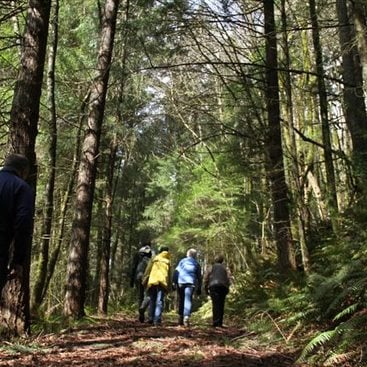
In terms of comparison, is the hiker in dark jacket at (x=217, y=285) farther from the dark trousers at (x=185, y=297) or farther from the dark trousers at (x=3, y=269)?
the dark trousers at (x=3, y=269)

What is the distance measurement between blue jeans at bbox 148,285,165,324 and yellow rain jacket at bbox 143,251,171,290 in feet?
0.42

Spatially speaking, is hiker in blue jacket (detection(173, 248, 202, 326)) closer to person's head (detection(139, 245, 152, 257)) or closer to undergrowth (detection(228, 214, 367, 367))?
person's head (detection(139, 245, 152, 257))

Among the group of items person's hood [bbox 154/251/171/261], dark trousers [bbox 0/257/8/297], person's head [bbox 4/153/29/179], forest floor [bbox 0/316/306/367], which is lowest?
forest floor [bbox 0/316/306/367]

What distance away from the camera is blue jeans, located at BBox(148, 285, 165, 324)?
10.6 m

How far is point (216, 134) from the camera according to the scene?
1202cm

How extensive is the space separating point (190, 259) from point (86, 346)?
15.8 feet

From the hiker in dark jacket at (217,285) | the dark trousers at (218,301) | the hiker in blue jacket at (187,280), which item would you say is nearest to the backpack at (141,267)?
the hiker in blue jacket at (187,280)

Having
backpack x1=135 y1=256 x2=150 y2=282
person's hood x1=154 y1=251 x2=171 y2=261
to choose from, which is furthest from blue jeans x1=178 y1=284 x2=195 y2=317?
backpack x1=135 y1=256 x2=150 y2=282

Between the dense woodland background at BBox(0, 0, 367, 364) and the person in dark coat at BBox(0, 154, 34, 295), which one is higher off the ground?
the dense woodland background at BBox(0, 0, 367, 364)

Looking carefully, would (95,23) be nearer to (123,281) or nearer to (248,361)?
(248,361)

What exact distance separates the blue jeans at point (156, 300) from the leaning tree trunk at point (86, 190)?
1.42 metres

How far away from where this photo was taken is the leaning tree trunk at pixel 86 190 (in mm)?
10375

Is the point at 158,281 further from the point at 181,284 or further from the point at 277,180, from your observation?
the point at 277,180

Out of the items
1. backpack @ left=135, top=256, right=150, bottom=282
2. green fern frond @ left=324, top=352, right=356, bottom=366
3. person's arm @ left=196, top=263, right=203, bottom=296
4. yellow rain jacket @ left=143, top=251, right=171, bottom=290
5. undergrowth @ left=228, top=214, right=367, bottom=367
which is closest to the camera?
green fern frond @ left=324, top=352, right=356, bottom=366
